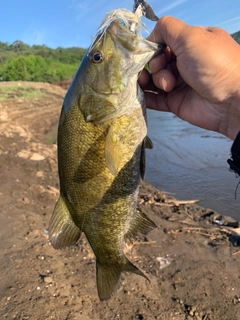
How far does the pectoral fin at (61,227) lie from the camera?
2.28 metres

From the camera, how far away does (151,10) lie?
84.0 inches

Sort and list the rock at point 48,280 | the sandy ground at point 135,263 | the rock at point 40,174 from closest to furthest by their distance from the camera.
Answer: the sandy ground at point 135,263 → the rock at point 48,280 → the rock at point 40,174

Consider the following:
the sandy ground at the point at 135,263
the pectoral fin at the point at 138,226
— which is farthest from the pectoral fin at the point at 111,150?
the sandy ground at the point at 135,263

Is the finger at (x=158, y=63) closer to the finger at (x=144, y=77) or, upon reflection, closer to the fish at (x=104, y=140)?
the finger at (x=144, y=77)

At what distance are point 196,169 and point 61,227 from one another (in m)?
10.4

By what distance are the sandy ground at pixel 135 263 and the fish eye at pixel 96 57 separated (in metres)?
3.16

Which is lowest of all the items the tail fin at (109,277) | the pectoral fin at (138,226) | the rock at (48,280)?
the rock at (48,280)

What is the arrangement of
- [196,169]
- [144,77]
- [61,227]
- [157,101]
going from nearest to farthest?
[61,227] < [144,77] < [157,101] < [196,169]

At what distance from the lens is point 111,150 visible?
6.72ft

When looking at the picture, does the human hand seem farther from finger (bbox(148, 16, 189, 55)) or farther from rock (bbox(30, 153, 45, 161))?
rock (bbox(30, 153, 45, 161))

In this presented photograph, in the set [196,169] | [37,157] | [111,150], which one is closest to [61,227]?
[111,150]

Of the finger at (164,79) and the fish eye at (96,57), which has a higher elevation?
the fish eye at (96,57)

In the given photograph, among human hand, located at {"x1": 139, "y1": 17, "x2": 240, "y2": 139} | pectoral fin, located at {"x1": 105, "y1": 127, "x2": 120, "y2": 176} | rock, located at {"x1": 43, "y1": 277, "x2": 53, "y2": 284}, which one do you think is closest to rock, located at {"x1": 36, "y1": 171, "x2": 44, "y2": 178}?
rock, located at {"x1": 43, "y1": 277, "x2": 53, "y2": 284}

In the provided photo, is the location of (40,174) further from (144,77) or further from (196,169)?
(144,77)
